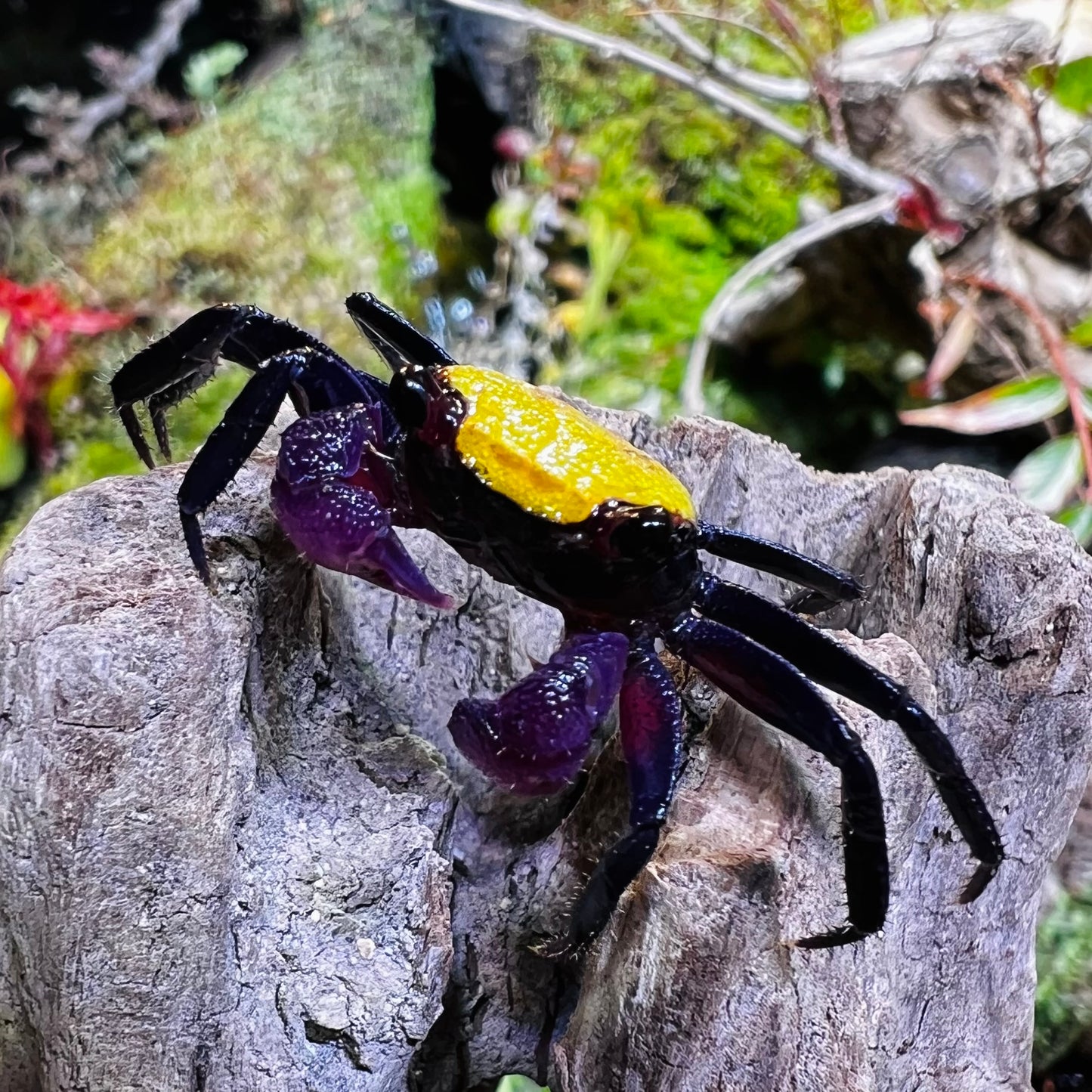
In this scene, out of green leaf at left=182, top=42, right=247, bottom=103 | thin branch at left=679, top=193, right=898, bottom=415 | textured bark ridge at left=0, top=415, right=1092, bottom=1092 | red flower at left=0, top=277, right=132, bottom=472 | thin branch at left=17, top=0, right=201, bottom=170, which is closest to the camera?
textured bark ridge at left=0, top=415, right=1092, bottom=1092

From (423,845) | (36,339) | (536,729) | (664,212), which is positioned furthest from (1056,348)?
(36,339)

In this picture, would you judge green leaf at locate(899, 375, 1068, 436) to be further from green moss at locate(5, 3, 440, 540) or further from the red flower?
the red flower

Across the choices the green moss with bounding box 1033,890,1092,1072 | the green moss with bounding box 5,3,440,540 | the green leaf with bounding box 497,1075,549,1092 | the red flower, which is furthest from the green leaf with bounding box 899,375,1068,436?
the red flower

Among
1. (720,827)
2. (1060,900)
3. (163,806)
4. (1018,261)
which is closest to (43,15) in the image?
(1018,261)

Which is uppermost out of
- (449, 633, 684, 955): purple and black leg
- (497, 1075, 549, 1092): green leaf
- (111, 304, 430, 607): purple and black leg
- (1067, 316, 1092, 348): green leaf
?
(111, 304, 430, 607): purple and black leg

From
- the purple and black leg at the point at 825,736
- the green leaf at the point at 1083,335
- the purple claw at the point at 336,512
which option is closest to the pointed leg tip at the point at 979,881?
the purple and black leg at the point at 825,736

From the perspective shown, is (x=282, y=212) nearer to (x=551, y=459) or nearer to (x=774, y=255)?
(x=774, y=255)
